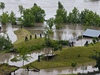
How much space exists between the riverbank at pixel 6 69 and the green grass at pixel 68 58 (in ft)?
4.49

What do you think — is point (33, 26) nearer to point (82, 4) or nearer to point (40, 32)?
point (40, 32)

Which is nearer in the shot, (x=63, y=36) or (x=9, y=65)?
(x=9, y=65)

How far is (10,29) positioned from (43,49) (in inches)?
335

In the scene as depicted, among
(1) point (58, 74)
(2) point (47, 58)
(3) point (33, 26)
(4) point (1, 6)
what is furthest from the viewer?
(4) point (1, 6)

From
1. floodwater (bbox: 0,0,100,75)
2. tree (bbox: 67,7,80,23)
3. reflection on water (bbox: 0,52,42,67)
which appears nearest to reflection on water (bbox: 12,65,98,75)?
floodwater (bbox: 0,0,100,75)

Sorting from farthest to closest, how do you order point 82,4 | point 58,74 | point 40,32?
point 82,4 < point 40,32 < point 58,74

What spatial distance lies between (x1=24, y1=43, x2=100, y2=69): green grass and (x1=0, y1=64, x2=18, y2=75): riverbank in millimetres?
1370

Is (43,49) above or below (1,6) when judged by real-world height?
below

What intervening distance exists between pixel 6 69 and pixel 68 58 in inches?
183

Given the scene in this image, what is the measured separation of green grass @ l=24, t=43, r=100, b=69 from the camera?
21375mm

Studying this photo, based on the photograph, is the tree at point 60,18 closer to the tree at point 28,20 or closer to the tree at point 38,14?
the tree at point 38,14

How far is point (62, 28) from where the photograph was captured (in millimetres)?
32562

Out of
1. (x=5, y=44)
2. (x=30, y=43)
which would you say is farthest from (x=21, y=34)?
(x=5, y=44)

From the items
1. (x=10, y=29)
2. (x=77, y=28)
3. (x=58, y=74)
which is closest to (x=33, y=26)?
(x=10, y=29)
